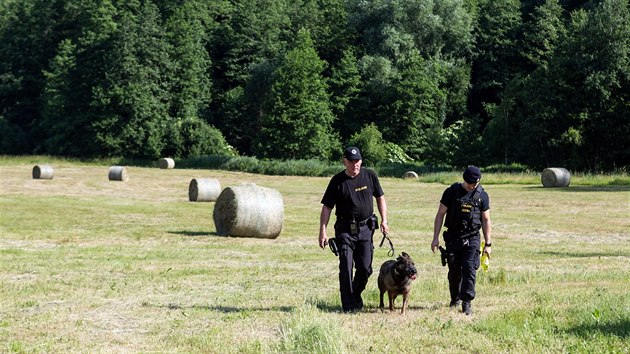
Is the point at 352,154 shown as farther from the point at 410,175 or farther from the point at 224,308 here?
the point at 410,175

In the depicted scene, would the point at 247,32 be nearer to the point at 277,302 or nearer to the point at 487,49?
the point at 487,49

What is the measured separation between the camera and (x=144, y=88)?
9094cm

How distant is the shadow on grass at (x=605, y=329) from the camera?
33.1ft

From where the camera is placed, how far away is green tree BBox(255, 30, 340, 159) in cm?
8762

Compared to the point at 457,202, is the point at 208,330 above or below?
below

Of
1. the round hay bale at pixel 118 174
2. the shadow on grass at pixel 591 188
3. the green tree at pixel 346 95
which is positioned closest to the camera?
the shadow on grass at pixel 591 188

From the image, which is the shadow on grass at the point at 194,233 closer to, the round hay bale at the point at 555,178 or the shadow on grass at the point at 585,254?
the shadow on grass at the point at 585,254

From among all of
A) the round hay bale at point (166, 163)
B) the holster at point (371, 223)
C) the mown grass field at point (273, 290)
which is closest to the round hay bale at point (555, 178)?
the mown grass field at point (273, 290)

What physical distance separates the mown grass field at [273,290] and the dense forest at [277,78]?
50.9 meters

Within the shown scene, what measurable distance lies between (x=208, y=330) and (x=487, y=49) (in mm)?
96765

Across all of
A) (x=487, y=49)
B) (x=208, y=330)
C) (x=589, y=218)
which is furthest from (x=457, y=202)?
(x=487, y=49)

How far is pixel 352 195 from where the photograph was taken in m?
12.4

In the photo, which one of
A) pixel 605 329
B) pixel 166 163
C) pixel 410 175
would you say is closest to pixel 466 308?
pixel 605 329

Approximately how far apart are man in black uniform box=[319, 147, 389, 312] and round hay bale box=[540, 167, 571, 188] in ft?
130
